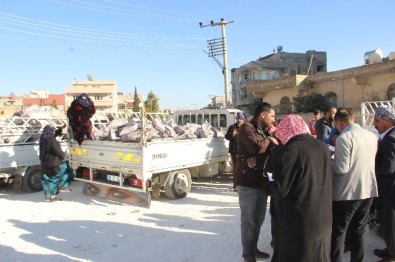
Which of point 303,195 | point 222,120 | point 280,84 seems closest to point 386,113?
point 303,195

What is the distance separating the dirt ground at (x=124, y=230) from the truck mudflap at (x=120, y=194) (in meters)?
0.12

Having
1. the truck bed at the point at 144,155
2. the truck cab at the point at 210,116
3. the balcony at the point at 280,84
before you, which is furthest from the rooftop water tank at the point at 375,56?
the truck bed at the point at 144,155

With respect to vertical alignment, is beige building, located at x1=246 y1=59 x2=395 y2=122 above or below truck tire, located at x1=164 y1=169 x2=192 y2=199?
above

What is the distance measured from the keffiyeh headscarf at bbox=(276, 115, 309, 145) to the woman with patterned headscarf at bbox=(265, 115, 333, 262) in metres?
0.06

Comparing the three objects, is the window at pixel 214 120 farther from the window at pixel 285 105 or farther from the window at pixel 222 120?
the window at pixel 285 105

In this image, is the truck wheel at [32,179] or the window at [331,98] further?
the window at [331,98]

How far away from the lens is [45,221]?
6.27 meters

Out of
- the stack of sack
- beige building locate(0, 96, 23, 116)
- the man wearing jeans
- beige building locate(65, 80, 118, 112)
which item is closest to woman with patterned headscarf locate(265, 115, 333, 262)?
the man wearing jeans

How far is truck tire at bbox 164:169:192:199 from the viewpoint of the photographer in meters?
7.51

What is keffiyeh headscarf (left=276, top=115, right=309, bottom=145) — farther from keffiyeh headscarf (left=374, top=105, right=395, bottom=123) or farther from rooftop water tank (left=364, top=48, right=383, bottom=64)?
rooftop water tank (left=364, top=48, right=383, bottom=64)

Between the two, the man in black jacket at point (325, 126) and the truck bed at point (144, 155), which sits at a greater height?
the man in black jacket at point (325, 126)

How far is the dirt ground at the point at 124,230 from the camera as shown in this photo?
187 inches

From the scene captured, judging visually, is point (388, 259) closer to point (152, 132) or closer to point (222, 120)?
point (152, 132)

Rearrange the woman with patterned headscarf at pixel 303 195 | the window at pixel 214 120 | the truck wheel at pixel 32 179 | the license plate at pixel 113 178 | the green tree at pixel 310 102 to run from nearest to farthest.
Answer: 1. the woman with patterned headscarf at pixel 303 195
2. the license plate at pixel 113 178
3. the truck wheel at pixel 32 179
4. the window at pixel 214 120
5. the green tree at pixel 310 102
